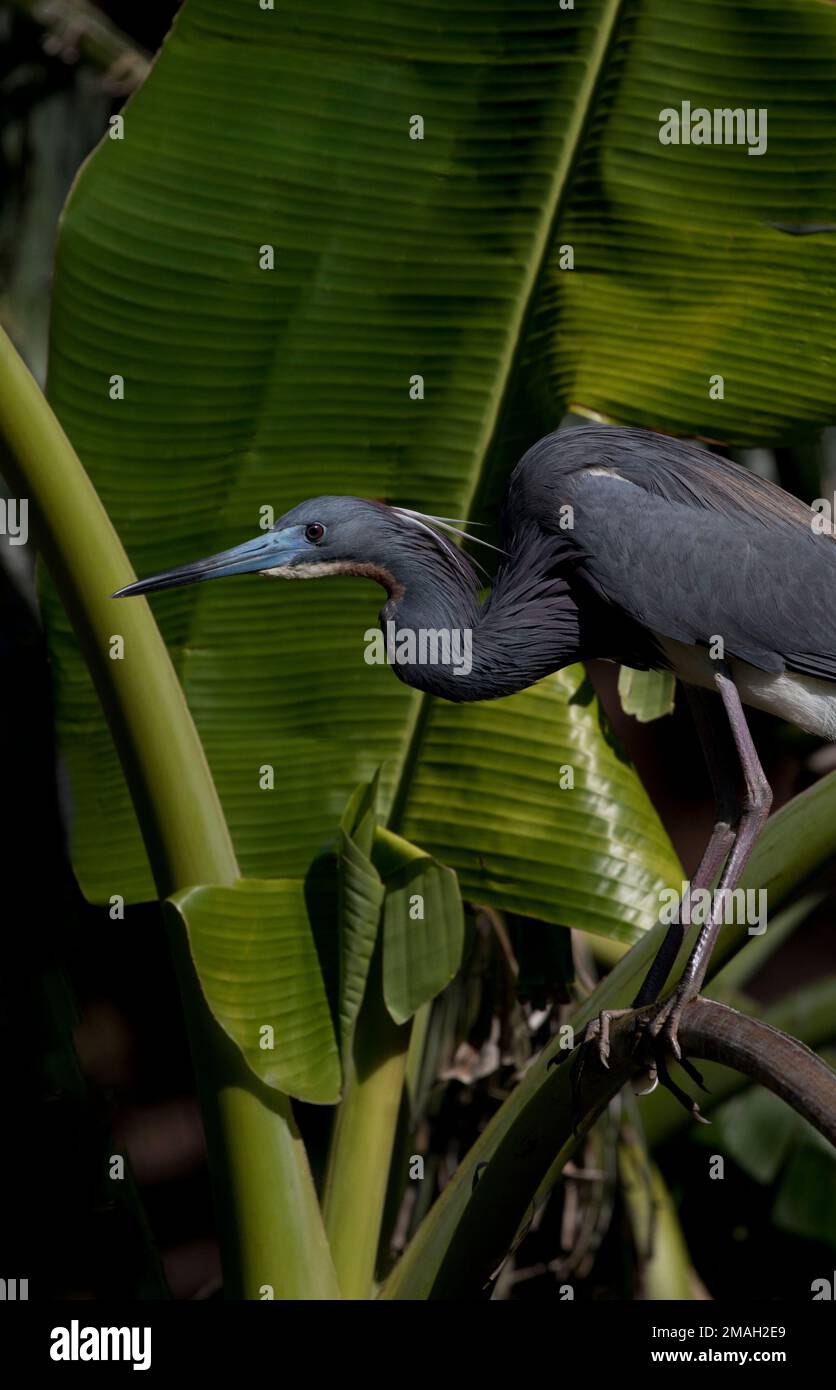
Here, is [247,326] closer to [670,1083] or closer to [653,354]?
[653,354]

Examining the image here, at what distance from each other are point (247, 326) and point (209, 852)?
933 millimetres

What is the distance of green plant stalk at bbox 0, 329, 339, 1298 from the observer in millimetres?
2217

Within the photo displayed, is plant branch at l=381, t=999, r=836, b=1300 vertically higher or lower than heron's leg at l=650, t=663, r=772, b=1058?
lower

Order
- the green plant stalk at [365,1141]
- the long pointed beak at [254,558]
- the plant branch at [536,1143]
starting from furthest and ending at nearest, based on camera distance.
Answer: the green plant stalk at [365,1141], the long pointed beak at [254,558], the plant branch at [536,1143]

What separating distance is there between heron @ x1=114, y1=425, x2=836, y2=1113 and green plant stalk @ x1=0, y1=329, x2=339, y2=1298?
20cm

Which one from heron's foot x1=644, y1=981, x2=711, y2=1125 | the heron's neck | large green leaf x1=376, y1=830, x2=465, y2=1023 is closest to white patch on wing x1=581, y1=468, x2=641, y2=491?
the heron's neck

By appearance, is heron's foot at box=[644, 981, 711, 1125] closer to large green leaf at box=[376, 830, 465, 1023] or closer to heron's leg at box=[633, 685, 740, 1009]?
heron's leg at box=[633, 685, 740, 1009]

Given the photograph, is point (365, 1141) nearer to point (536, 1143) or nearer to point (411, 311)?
point (536, 1143)

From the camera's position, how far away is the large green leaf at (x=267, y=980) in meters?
2.26

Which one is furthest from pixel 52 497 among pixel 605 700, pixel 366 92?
pixel 605 700

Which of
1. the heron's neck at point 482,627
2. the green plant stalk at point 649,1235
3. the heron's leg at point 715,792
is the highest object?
the heron's neck at point 482,627

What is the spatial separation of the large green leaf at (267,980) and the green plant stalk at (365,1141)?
0.11 meters

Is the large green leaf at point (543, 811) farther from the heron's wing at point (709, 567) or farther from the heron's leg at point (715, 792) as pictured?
the heron's wing at point (709, 567)

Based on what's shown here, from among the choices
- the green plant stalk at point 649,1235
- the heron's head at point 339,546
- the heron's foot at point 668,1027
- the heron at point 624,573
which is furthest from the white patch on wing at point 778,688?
the green plant stalk at point 649,1235
